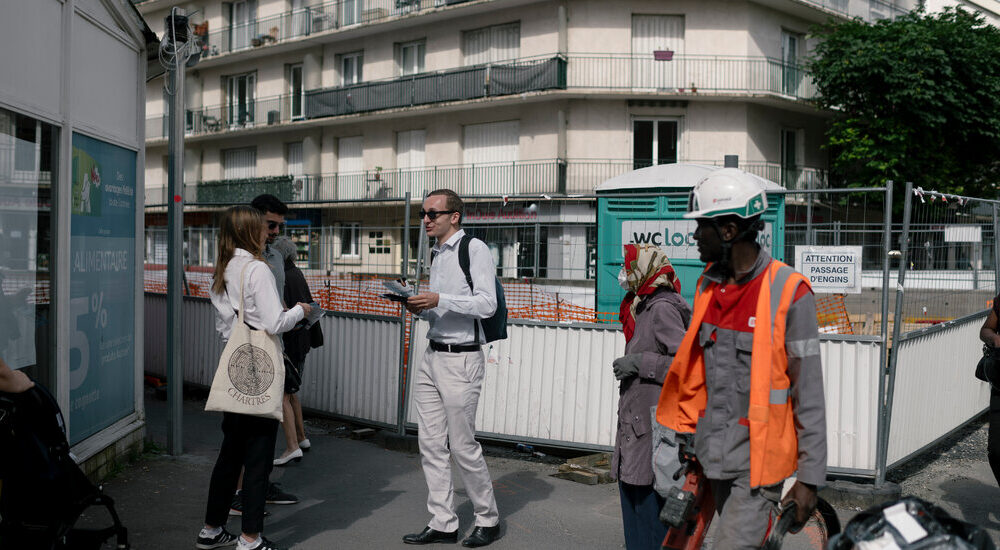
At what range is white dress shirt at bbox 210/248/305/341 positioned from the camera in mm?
4586

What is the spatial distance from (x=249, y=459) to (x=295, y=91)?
3390cm

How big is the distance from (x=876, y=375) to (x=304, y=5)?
3363cm

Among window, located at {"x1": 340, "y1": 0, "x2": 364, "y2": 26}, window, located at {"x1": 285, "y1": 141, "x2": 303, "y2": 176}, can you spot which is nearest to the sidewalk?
window, located at {"x1": 340, "y1": 0, "x2": 364, "y2": 26}

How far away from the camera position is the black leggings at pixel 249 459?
462 centimetres

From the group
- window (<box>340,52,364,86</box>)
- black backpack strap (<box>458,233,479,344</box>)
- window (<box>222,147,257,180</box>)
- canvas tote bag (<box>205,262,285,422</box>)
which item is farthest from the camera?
window (<box>222,147,257,180</box>)

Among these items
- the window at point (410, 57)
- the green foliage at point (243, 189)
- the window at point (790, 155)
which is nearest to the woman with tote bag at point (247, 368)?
the window at point (790, 155)

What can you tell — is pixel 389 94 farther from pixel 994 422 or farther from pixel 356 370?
pixel 994 422

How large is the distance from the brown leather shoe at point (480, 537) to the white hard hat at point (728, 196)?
264 centimetres

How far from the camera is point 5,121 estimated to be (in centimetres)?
507

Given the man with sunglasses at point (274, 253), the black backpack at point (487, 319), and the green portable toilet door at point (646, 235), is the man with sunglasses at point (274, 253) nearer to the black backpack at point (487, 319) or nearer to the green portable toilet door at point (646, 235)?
the black backpack at point (487, 319)

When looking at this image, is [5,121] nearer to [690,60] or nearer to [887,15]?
[690,60]

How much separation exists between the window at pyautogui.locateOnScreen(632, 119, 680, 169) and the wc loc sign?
67.4ft

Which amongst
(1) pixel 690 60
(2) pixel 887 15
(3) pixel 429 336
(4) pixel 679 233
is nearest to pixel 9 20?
(3) pixel 429 336

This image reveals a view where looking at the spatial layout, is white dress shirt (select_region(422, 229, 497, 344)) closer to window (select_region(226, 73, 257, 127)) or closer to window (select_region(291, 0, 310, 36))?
window (select_region(291, 0, 310, 36))
